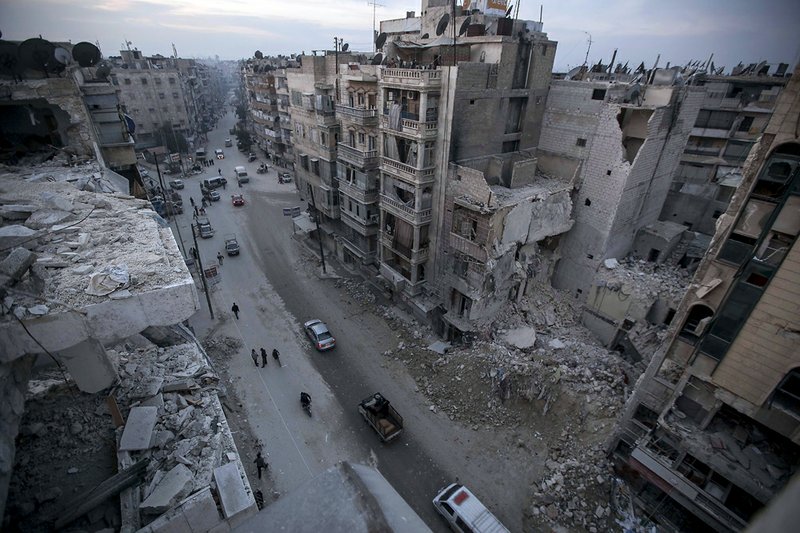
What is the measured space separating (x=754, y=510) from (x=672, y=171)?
73.0ft

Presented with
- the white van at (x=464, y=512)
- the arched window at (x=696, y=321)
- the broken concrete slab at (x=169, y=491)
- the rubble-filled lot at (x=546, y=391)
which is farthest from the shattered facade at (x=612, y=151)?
the broken concrete slab at (x=169, y=491)

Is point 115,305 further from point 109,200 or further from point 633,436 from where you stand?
point 633,436

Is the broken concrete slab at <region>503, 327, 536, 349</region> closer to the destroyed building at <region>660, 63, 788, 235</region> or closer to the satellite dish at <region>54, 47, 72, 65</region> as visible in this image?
the destroyed building at <region>660, 63, 788, 235</region>

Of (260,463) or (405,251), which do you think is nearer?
(260,463)

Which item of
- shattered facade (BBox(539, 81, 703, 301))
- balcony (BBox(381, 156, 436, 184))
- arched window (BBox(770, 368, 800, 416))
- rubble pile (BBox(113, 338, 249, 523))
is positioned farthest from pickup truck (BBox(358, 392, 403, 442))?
shattered facade (BBox(539, 81, 703, 301))

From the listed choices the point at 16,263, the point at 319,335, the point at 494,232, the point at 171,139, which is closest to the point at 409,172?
the point at 494,232

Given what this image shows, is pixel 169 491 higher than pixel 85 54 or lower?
lower

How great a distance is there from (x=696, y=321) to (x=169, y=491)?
18.5m

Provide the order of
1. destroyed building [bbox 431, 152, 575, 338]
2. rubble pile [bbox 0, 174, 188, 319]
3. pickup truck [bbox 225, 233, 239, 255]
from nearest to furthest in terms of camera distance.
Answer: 1. rubble pile [bbox 0, 174, 188, 319]
2. destroyed building [bbox 431, 152, 575, 338]
3. pickup truck [bbox 225, 233, 239, 255]

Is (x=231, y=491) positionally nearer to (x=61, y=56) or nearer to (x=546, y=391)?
(x=546, y=391)

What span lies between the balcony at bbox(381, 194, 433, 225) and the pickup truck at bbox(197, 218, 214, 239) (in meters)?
23.5

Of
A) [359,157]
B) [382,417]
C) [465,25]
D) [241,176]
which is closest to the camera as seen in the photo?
[382,417]

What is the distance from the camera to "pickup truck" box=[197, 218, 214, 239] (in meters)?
41.8

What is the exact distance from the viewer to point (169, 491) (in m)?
10.5
